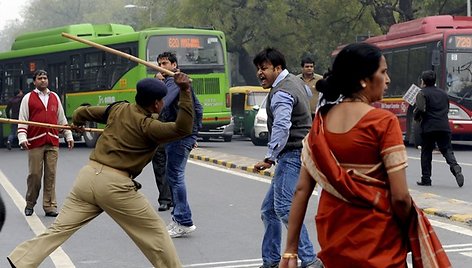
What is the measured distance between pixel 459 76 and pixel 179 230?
16.9m

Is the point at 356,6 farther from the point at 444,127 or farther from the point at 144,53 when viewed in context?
the point at 444,127

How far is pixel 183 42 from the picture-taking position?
28.7 metres

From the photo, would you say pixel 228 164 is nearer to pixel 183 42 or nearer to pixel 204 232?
pixel 183 42

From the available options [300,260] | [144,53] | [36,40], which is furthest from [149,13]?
[300,260]

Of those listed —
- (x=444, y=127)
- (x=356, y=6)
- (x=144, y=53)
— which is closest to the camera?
(x=444, y=127)

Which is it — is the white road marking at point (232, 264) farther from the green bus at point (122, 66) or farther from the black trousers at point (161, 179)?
the green bus at point (122, 66)

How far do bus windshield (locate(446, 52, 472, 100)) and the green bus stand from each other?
6.30m

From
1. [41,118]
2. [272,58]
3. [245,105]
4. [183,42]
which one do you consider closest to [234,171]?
[41,118]

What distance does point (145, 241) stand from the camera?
23.8 feet

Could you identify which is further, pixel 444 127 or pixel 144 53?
pixel 144 53

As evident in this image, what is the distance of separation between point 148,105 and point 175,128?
507 millimetres

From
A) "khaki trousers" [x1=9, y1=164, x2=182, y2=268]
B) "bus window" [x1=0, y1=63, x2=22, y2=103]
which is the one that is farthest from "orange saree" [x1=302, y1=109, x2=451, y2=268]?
"bus window" [x1=0, y1=63, x2=22, y2=103]

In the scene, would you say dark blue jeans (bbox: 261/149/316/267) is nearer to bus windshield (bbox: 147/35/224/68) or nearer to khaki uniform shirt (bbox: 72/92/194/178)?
khaki uniform shirt (bbox: 72/92/194/178)

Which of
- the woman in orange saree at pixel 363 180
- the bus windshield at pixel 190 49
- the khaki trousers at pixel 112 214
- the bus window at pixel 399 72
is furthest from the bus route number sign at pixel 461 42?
the woman in orange saree at pixel 363 180
